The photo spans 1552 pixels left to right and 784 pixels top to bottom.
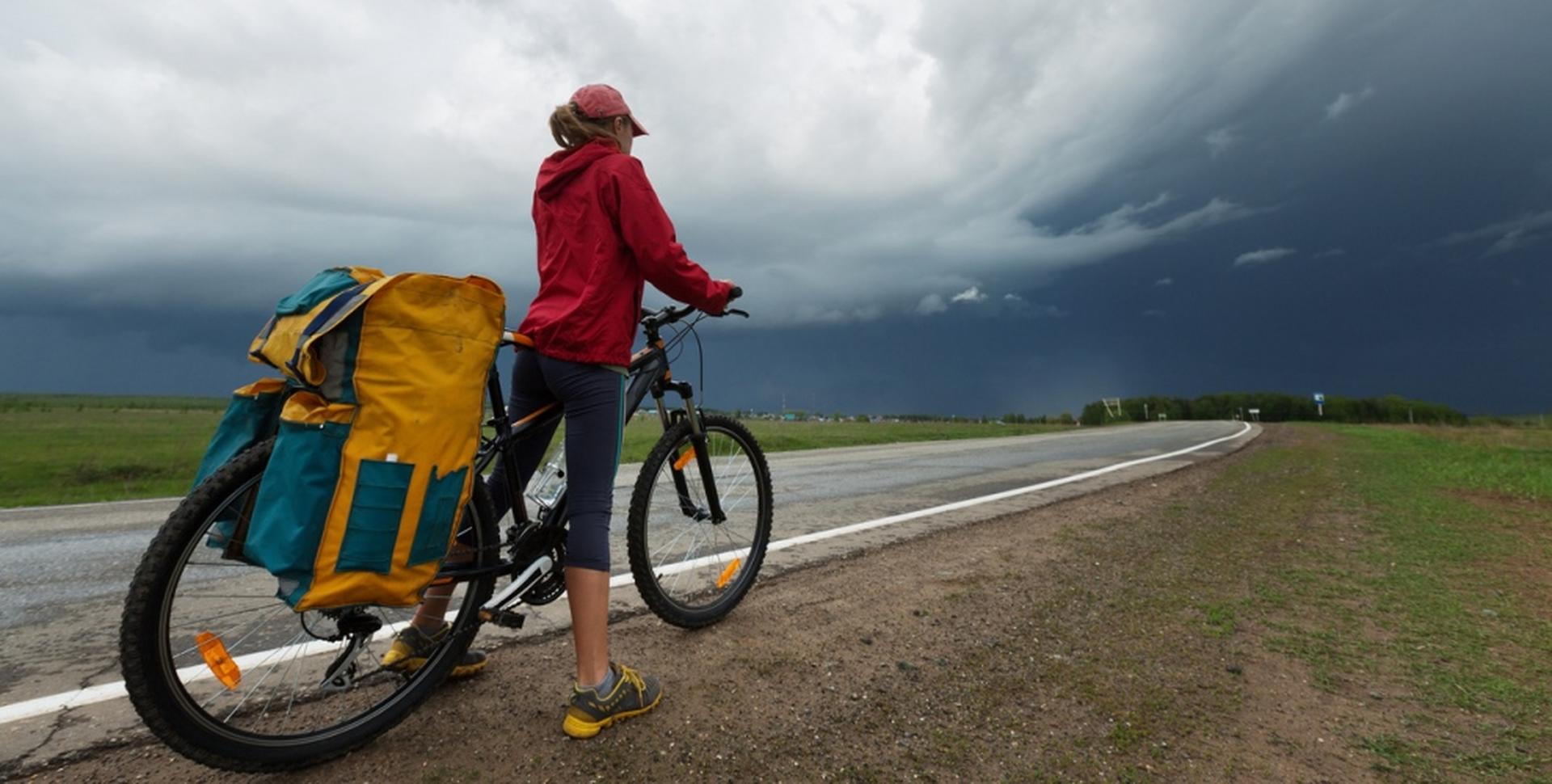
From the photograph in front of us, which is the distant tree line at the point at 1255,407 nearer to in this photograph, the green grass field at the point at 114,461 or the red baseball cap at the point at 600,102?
the green grass field at the point at 114,461

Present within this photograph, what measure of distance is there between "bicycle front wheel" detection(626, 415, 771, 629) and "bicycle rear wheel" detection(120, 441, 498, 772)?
87 cm

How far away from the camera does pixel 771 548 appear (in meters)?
4.30

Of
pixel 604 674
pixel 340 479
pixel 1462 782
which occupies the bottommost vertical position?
pixel 1462 782

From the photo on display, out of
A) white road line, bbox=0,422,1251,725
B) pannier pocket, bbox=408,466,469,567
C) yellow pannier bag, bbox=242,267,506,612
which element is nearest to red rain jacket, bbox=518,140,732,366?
yellow pannier bag, bbox=242,267,506,612

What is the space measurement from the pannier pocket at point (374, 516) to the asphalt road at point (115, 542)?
1070 millimetres

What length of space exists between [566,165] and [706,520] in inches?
68.2

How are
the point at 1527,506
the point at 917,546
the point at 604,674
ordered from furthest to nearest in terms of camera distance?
the point at 1527,506 < the point at 917,546 < the point at 604,674

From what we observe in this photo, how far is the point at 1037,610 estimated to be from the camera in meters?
3.14

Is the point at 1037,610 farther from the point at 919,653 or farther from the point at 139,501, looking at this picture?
the point at 139,501

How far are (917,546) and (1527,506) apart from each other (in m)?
6.46

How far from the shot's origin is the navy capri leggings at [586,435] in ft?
7.46

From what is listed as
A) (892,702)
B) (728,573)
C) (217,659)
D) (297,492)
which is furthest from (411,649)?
(892,702)

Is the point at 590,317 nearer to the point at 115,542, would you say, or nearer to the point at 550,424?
the point at 550,424

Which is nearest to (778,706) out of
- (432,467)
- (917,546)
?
(432,467)
